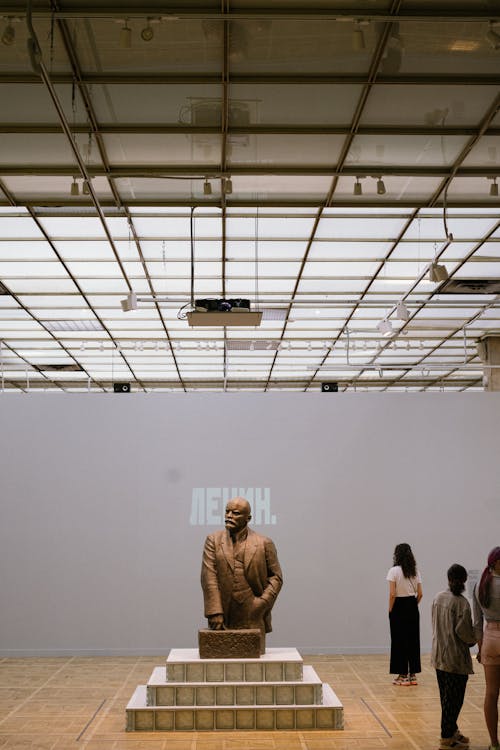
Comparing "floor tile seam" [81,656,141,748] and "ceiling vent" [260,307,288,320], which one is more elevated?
"ceiling vent" [260,307,288,320]

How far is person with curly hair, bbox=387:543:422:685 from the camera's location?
329 inches

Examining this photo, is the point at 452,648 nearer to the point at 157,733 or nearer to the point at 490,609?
the point at 490,609

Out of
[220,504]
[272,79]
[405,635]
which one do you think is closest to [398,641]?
[405,635]

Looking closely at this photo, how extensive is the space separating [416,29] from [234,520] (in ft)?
14.0

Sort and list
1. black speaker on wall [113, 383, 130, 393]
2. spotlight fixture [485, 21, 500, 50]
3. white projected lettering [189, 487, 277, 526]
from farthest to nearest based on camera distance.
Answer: black speaker on wall [113, 383, 130, 393], white projected lettering [189, 487, 277, 526], spotlight fixture [485, 21, 500, 50]

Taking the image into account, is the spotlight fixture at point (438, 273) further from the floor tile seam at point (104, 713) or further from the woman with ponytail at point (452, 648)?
the floor tile seam at point (104, 713)

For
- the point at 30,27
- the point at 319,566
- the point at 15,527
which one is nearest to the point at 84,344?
the point at 15,527

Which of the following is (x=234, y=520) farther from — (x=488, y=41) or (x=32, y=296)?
(x=32, y=296)

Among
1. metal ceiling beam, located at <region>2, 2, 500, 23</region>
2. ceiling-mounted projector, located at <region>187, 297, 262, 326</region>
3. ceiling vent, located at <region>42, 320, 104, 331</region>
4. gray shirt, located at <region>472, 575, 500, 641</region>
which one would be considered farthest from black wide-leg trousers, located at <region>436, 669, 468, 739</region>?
ceiling vent, located at <region>42, 320, 104, 331</region>

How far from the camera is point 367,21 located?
570 cm

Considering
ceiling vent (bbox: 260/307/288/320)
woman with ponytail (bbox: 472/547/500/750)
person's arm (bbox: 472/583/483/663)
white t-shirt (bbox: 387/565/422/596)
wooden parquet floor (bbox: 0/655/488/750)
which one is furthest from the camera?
ceiling vent (bbox: 260/307/288/320)

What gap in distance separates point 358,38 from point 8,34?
2.48 m

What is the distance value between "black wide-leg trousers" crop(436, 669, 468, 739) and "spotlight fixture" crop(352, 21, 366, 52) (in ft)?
14.9

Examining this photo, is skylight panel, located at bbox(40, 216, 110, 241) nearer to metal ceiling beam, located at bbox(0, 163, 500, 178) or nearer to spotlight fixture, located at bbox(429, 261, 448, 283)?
metal ceiling beam, located at bbox(0, 163, 500, 178)
